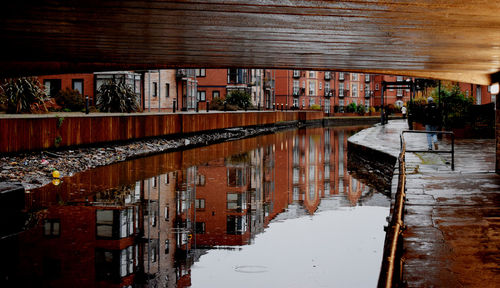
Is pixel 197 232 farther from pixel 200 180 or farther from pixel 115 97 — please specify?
pixel 115 97

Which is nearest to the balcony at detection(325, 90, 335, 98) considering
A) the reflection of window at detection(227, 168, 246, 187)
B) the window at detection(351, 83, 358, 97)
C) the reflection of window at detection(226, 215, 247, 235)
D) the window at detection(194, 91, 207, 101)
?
the window at detection(351, 83, 358, 97)

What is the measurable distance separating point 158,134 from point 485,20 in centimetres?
2226

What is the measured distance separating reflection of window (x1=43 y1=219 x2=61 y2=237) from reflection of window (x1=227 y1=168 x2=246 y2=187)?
6138mm

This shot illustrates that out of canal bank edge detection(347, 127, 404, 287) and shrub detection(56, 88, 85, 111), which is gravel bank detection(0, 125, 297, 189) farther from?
canal bank edge detection(347, 127, 404, 287)

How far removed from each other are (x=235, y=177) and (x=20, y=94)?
11468mm

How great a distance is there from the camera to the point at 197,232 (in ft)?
31.0

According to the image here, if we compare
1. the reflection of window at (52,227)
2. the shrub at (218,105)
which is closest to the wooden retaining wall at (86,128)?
the reflection of window at (52,227)

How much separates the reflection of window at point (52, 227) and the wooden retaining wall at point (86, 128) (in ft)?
23.8

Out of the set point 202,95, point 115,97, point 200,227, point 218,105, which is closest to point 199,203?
point 200,227

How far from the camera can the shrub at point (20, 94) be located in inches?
934

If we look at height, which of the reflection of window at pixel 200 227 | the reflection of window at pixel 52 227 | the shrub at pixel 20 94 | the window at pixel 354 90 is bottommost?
the reflection of window at pixel 200 227

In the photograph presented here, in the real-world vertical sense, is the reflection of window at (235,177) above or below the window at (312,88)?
below

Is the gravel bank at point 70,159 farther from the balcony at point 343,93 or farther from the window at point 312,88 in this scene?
the balcony at point 343,93

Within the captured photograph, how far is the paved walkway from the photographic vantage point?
5.84 metres
